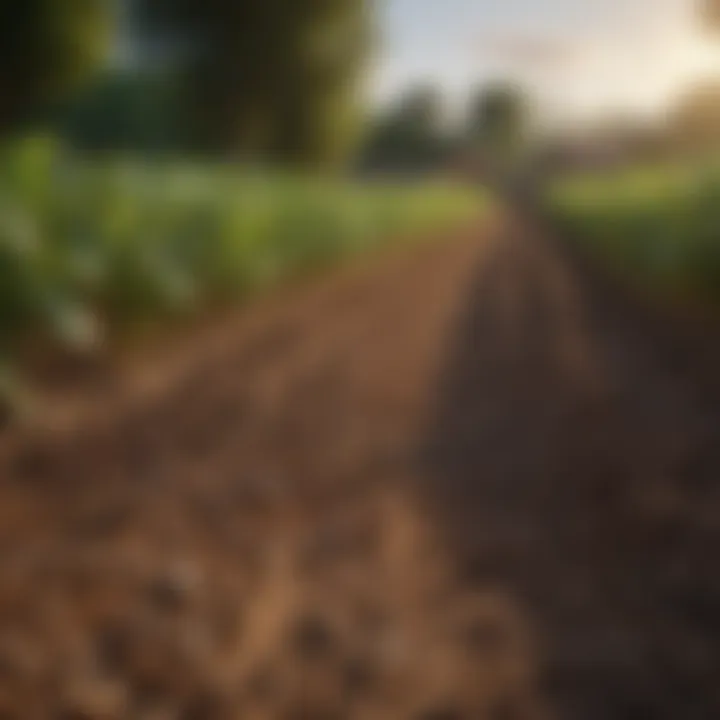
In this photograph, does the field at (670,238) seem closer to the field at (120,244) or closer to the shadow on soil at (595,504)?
the shadow on soil at (595,504)

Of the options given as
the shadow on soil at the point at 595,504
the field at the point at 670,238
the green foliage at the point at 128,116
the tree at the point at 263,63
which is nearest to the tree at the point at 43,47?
the shadow on soil at the point at 595,504

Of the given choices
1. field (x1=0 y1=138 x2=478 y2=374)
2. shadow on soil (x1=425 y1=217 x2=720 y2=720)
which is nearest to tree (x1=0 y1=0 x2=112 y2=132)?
field (x1=0 y1=138 x2=478 y2=374)

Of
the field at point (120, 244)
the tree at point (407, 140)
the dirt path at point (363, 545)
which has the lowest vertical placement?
the dirt path at point (363, 545)

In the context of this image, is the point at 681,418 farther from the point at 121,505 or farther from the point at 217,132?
the point at 217,132

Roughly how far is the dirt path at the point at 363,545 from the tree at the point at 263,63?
14177 millimetres

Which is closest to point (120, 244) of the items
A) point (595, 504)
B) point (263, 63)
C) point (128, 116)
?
point (595, 504)

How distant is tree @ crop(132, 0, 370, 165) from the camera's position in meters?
19.2

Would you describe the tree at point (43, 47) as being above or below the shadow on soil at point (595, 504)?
above

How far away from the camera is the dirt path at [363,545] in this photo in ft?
8.34

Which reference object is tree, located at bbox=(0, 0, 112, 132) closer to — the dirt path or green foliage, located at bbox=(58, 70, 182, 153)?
the dirt path

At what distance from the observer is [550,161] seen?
214ft

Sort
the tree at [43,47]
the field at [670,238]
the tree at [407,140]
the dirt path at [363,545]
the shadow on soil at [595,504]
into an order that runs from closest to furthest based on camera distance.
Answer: the dirt path at [363,545], the shadow on soil at [595,504], the tree at [43,47], the field at [670,238], the tree at [407,140]

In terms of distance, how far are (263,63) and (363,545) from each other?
57.5 ft

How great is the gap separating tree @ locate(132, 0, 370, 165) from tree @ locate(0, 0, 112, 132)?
12332 millimetres
